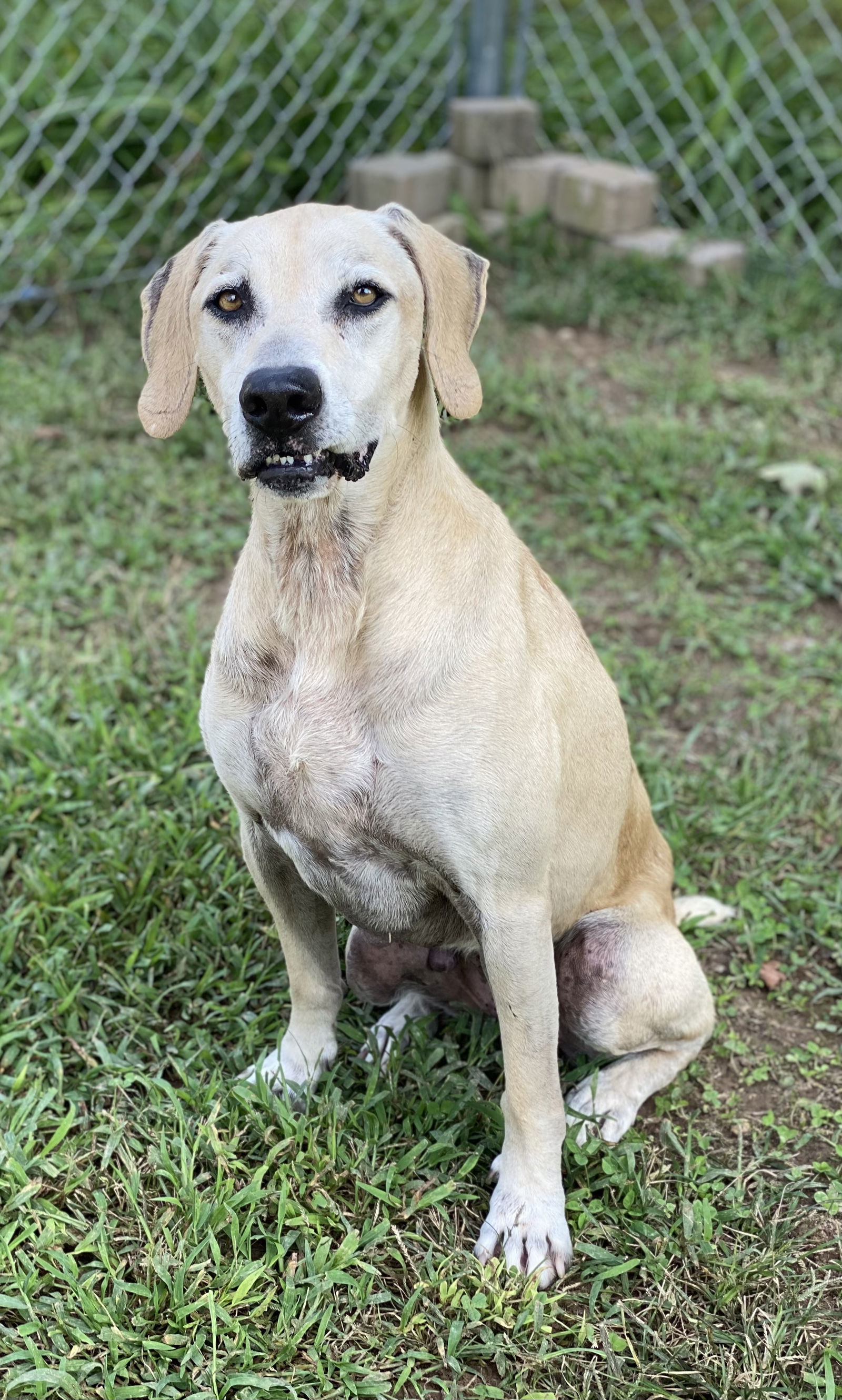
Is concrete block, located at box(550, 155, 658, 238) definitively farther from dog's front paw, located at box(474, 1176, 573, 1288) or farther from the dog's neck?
dog's front paw, located at box(474, 1176, 573, 1288)

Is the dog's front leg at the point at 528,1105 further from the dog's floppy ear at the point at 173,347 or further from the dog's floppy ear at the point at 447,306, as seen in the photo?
the dog's floppy ear at the point at 173,347

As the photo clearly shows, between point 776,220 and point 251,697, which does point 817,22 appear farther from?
point 251,697

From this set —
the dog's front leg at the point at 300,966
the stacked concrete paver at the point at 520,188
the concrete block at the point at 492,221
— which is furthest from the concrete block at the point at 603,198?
the dog's front leg at the point at 300,966

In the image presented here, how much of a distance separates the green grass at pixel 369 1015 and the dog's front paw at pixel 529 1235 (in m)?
0.05

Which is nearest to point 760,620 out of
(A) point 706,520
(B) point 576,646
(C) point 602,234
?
(A) point 706,520

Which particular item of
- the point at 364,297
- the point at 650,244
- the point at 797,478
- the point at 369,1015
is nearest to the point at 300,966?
the point at 369,1015

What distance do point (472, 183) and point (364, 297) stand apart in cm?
479

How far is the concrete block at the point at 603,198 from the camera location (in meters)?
6.18

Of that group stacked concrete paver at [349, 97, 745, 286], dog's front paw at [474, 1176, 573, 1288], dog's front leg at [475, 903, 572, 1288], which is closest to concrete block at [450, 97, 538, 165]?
stacked concrete paver at [349, 97, 745, 286]

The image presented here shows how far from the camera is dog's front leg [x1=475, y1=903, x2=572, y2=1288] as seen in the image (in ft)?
7.57

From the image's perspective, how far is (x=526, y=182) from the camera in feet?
21.1

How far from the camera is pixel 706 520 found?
467cm

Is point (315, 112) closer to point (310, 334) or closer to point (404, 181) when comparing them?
point (404, 181)

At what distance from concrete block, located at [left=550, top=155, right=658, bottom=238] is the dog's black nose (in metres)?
4.67
